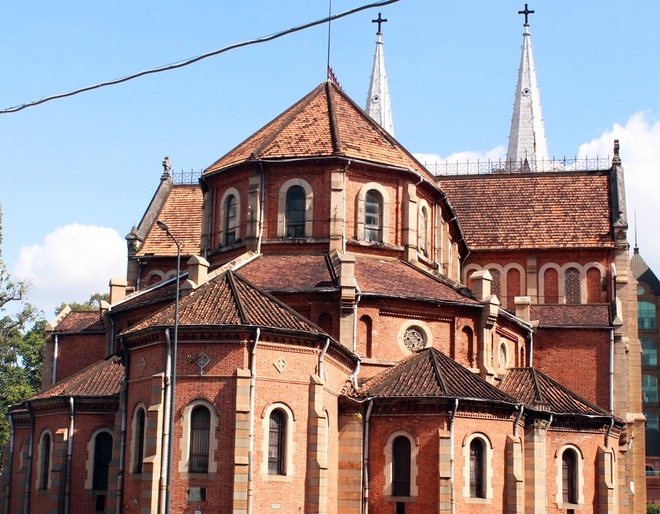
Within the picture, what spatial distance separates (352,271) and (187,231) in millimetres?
24624

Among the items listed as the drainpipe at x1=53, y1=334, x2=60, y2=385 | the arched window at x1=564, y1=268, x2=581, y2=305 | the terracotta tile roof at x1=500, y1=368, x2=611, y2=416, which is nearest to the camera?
the terracotta tile roof at x1=500, y1=368, x2=611, y2=416

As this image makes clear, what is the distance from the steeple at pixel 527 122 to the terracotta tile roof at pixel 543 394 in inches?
1496

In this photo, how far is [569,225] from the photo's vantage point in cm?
6425

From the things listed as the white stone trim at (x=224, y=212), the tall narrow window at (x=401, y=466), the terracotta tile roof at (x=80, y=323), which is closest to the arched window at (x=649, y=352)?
the terracotta tile roof at (x=80, y=323)

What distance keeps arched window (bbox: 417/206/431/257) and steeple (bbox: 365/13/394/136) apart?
123 feet

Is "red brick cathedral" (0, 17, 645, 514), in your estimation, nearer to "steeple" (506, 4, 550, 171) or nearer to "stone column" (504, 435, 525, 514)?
"stone column" (504, 435, 525, 514)

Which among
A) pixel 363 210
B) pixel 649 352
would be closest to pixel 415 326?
pixel 363 210

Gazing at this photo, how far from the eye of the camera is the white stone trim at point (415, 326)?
45.1 m

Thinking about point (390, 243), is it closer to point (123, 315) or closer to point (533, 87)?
point (123, 315)

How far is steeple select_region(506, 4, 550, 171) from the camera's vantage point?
282 ft

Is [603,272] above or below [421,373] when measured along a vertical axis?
above

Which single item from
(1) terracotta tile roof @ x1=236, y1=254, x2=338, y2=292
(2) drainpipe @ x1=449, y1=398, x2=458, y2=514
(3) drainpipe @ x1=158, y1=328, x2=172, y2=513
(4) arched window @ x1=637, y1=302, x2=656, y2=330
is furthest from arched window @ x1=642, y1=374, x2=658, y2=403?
(3) drainpipe @ x1=158, y1=328, x2=172, y2=513

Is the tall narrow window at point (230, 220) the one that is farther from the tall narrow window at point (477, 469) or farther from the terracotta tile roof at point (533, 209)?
the terracotta tile roof at point (533, 209)

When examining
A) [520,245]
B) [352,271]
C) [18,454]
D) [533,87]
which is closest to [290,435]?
[352,271]
